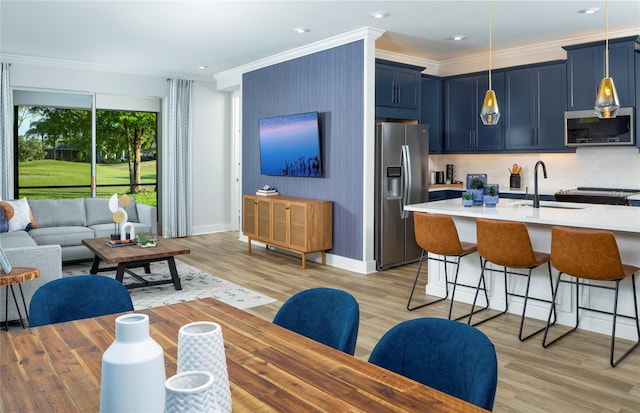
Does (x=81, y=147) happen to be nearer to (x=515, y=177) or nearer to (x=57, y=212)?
(x=57, y=212)

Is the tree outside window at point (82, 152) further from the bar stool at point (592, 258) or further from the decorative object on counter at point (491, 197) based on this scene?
the bar stool at point (592, 258)

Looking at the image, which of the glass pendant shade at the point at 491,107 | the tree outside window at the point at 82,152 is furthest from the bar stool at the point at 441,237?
the tree outside window at the point at 82,152

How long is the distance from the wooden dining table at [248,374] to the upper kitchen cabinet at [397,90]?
191 inches

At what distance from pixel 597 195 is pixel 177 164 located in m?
6.26

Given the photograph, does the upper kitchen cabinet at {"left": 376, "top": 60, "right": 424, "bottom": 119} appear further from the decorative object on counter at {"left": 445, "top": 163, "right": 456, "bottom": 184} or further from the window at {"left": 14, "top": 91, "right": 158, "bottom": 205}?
the window at {"left": 14, "top": 91, "right": 158, "bottom": 205}

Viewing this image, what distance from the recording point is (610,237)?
3217 millimetres

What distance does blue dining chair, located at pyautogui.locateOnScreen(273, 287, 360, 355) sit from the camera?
1865 millimetres

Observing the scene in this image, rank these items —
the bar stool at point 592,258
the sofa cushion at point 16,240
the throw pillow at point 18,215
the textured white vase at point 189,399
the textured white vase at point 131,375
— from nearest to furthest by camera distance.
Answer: the textured white vase at point 189,399
the textured white vase at point 131,375
the bar stool at point 592,258
the sofa cushion at point 16,240
the throw pillow at point 18,215

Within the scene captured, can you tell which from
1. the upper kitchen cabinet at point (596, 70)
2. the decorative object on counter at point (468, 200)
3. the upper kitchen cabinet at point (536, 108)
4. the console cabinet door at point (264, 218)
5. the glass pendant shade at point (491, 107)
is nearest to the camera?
the glass pendant shade at point (491, 107)

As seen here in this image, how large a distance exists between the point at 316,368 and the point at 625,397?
2.26 m

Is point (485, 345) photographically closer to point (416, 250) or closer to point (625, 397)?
point (625, 397)

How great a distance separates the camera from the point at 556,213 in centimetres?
412

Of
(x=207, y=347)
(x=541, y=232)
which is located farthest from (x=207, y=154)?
(x=207, y=347)

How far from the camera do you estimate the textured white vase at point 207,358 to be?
3.52ft
